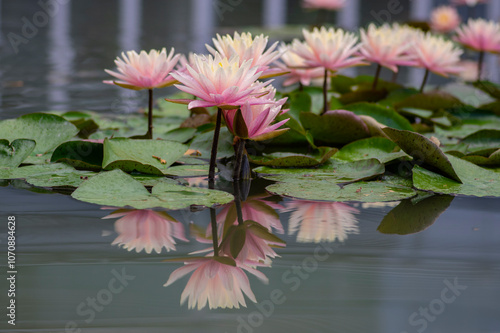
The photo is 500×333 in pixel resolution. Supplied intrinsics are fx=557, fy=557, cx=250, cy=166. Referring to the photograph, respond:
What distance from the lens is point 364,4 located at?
10.4m

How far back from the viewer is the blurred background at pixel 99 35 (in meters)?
2.47

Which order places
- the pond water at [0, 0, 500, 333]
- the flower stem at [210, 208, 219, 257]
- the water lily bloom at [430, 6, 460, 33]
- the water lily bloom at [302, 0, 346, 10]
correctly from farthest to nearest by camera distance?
1. the water lily bloom at [430, 6, 460, 33]
2. the water lily bloom at [302, 0, 346, 10]
3. the flower stem at [210, 208, 219, 257]
4. the pond water at [0, 0, 500, 333]

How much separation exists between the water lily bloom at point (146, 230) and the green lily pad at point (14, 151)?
36 cm

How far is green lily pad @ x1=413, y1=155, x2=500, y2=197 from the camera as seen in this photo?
4.00ft

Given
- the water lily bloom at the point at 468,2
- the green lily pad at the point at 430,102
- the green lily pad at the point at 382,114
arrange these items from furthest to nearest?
the water lily bloom at the point at 468,2 < the green lily pad at the point at 430,102 < the green lily pad at the point at 382,114

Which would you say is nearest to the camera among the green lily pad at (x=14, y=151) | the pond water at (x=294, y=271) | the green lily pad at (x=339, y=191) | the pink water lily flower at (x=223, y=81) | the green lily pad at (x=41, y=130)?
the pond water at (x=294, y=271)

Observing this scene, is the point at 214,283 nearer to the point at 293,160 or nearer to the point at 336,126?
the point at 293,160

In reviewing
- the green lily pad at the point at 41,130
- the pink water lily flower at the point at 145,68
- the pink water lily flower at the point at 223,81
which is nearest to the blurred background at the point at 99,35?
the green lily pad at the point at 41,130

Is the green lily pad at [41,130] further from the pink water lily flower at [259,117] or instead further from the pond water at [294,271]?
the pink water lily flower at [259,117]

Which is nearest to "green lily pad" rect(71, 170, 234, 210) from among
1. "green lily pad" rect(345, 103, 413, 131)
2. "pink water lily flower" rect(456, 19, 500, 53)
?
"green lily pad" rect(345, 103, 413, 131)

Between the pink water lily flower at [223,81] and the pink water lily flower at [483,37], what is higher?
the pink water lily flower at [483,37]

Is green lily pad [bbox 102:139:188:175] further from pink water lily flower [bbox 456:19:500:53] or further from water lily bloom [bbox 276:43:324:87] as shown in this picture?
pink water lily flower [bbox 456:19:500:53]

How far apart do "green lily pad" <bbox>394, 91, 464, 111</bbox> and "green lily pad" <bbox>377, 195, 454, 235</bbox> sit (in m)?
0.84

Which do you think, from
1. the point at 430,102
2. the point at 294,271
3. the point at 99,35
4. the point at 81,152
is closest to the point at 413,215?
the point at 294,271
